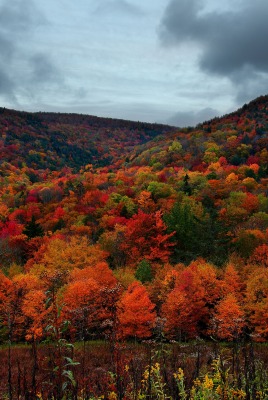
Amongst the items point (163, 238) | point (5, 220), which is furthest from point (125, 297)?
point (5, 220)

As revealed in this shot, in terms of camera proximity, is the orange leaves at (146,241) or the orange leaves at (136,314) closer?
the orange leaves at (136,314)

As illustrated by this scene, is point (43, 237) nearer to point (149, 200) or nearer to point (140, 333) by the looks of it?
point (149, 200)

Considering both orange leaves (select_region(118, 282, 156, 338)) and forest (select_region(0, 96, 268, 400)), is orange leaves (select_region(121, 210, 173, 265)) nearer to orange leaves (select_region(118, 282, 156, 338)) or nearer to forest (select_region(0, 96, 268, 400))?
forest (select_region(0, 96, 268, 400))

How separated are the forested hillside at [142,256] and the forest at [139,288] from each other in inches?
8.3

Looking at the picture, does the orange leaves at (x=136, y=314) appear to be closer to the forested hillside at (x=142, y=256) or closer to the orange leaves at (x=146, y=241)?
the forested hillside at (x=142, y=256)

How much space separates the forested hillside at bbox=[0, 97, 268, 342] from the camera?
36.9m

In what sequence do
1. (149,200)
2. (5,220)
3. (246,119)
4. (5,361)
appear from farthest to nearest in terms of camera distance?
(246,119), (5,220), (149,200), (5,361)

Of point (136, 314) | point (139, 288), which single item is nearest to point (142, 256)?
point (139, 288)

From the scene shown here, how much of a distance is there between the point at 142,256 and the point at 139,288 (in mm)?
20273

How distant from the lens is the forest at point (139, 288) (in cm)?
686

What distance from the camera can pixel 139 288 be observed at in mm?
42156

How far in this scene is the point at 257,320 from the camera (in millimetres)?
40500

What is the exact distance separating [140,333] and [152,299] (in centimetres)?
735

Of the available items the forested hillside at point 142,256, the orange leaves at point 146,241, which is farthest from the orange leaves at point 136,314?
the orange leaves at point 146,241
